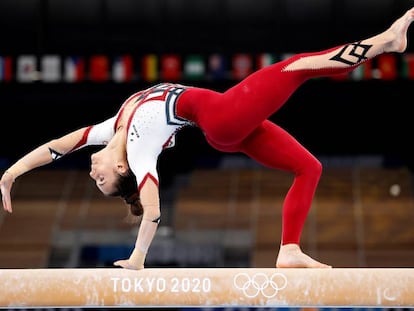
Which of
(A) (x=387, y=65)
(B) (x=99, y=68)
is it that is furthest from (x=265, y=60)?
(B) (x=99, y=68)

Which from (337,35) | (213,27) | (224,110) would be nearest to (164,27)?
(213,27)

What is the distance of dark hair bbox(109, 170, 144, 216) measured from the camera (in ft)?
17.2

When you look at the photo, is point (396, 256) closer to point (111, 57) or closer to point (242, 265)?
point (242, 265)

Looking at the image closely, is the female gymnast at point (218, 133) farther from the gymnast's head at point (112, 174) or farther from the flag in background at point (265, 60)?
the flag in background at point (265, 60)

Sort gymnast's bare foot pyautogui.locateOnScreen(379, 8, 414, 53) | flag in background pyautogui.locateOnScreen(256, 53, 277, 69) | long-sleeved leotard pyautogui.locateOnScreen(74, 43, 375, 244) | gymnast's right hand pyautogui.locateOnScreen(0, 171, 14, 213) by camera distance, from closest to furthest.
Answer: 1. gymnast's bare foot pyautogui.locateOnScreen(379, 8, 414, 53)
2. long-sleeved leotard pyautogui.locateOnScreen(74, 43, 375, 244)
3. gymnast's right hand pyautogui.locateOnScreen(0, 171, 14, 213)
4. flag in background pyautogui.locateOnScreen(256, 53, 277, 69)

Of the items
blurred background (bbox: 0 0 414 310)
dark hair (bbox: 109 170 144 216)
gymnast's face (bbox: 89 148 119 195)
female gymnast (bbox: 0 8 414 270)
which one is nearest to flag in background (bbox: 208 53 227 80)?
blurred background (bbox: 0 0 414 310)

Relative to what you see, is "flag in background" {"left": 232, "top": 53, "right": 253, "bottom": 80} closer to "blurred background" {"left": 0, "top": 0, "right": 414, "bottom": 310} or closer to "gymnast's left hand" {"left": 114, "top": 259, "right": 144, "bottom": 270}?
"blurred background" {"left": 0, "top": 0, "right": 414, "bottom": 310}

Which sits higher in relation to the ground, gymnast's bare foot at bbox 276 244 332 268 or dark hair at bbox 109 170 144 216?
dark hair at bbox 109 170 144 216

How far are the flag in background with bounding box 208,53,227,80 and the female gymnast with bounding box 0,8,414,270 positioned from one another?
5.88 meters

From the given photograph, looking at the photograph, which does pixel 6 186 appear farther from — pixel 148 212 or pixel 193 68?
pixel 193 68

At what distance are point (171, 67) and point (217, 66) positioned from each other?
0.61m

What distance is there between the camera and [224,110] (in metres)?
5.03

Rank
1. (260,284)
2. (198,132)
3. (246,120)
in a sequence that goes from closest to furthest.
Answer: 1. (246,120)
2. (260,284)
3. (198,132)

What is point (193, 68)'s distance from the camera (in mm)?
11305
